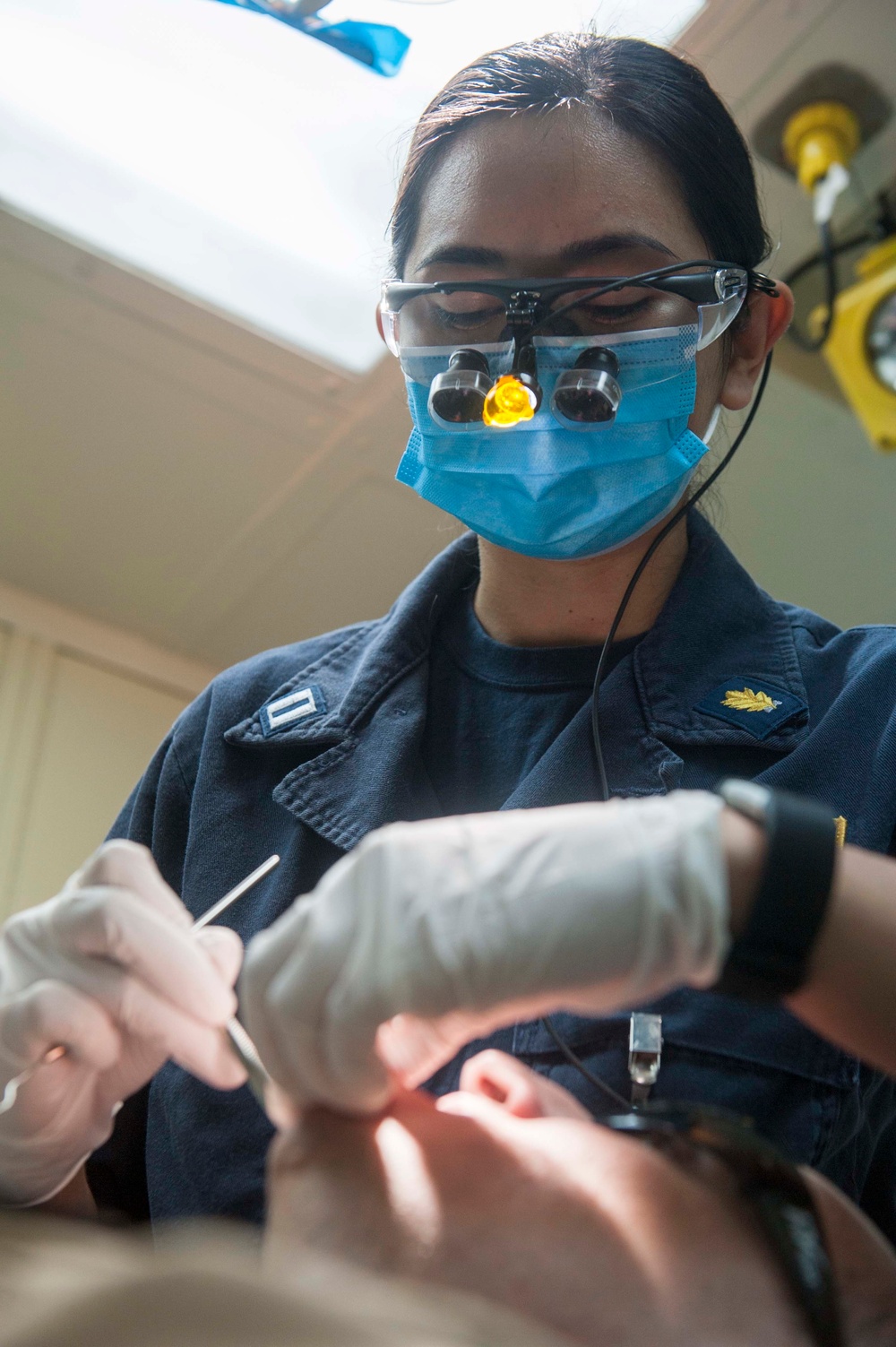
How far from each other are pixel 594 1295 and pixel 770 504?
3002 millimetres

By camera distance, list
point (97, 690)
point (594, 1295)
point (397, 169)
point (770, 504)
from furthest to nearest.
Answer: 1. point (97, 690)
2. point (770, 504)
3. point (397, 169)
4. point (594, 1295)

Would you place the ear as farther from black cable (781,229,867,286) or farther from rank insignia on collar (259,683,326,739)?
black cable (781,229,867,286)

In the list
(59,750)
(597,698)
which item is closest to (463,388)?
(597,698)

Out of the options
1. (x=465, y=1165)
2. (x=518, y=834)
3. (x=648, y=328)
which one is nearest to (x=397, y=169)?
(x=648, y=328)

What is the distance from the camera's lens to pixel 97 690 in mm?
4309

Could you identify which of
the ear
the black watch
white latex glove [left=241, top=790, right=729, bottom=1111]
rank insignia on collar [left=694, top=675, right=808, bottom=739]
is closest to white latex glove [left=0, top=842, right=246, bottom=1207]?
white latex glove [left=241, top=790, right=729, bottom=1111]

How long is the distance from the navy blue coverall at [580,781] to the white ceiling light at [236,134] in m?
1.39

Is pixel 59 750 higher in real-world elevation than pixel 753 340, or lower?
lower

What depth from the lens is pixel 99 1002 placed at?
4.02 ft

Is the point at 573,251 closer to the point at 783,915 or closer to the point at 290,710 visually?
the point at 290,710

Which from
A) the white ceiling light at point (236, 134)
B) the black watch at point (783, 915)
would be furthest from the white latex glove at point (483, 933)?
the white ceiling light at point (236, 134)

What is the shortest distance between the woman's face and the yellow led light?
0.51 feet

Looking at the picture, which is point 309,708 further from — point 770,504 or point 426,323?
point 770,504

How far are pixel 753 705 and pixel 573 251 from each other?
0.65m
